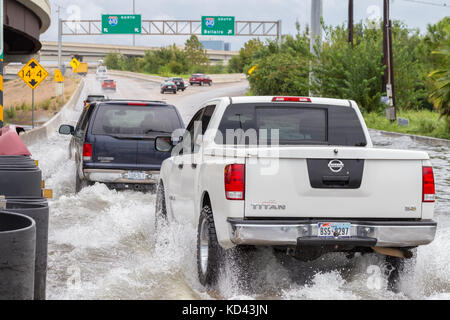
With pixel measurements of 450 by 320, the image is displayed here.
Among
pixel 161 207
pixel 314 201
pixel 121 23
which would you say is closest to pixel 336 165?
pixel 314 201

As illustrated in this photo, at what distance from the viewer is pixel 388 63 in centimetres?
4138

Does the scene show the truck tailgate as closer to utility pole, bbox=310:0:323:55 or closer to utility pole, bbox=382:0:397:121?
utility pole, bbox=310:0:323:55

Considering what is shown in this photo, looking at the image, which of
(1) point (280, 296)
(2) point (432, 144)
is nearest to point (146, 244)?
(1) point (280, 296)

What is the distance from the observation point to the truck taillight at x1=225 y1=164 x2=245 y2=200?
20.7 feet

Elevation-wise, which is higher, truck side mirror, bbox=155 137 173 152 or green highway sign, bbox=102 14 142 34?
green highway sign, bbox=102 14 142 34

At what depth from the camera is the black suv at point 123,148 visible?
12.9 metres

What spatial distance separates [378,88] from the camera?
43.8m

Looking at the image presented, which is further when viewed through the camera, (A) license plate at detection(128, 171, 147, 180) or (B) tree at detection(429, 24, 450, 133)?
(B) tree at detection(429, 24, 450, 133)

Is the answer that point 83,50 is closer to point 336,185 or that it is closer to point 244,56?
point 244,56

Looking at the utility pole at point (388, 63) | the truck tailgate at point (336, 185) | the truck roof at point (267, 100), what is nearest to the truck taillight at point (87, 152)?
the truck roof at point (267, 100)

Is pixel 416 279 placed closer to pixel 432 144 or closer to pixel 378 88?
pixel 432 144

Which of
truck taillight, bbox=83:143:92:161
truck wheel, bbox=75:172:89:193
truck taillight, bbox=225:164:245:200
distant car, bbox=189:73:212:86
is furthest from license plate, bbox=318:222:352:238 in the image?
distant car, bbox=189:73:212:86

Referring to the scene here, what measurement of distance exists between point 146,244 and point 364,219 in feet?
13.2

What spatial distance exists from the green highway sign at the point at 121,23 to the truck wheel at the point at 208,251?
7265 centimetres
